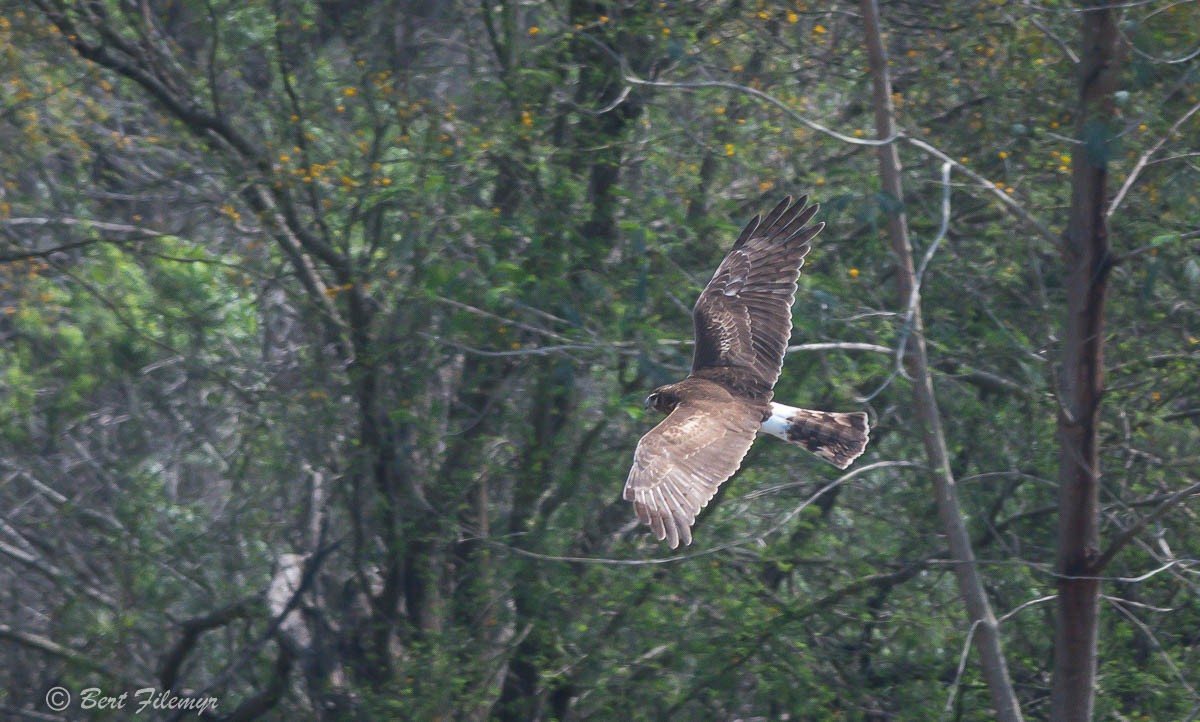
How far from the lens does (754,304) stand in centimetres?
618

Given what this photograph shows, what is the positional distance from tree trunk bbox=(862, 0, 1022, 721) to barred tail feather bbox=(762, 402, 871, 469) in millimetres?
316

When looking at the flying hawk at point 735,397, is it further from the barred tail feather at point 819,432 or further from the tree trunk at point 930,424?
the tree trunk at point 930,424

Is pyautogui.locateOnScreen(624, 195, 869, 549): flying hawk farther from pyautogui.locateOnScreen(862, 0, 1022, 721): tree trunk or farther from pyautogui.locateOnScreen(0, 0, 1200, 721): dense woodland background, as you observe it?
pyautogui.locateOnScreen(862, 0, 1022, 721): tree trunk

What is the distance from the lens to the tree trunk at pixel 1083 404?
18.5 ft

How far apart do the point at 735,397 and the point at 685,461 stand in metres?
0.65

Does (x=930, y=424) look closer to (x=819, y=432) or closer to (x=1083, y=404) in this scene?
(x=819, y=432)

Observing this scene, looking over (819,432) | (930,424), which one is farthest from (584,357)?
(930,424)

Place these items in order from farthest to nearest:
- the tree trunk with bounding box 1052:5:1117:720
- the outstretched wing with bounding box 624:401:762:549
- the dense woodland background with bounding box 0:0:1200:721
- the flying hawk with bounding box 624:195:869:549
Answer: the dense woodland background with bounding box 0:0:1200:721 < the tree trunk with bounding box 1052:5:1117:720 < the flying hawk with bounding box 624:195:869:549 < the outstretched wing with bounding box 624:401:762:549

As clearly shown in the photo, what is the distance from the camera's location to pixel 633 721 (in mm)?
6812

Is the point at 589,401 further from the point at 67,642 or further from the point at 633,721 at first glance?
the point at 67,642

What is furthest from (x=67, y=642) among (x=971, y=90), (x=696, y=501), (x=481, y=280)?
(x=971, y=90)

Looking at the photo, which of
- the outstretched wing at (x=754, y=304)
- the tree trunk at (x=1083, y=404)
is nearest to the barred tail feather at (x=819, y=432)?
the outstretched wing at (x=754, y=304)

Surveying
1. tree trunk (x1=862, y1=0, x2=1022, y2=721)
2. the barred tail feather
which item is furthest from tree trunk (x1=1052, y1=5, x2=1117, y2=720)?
the barred tail feather

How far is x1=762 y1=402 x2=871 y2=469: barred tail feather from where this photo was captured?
5.88m
